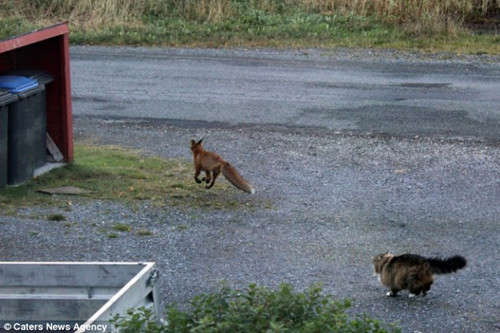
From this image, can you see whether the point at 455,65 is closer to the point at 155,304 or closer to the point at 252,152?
the point at 252,152

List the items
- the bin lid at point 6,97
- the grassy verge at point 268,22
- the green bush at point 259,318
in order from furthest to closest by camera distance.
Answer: the grassy verge at point 268,22, the bin lid at point 6,97, the green bush at point 259,318

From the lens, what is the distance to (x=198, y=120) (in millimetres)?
14766

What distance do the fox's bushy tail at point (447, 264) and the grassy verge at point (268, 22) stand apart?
12290mm

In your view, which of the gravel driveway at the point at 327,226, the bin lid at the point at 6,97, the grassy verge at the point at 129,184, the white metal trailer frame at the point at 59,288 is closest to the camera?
the white metal trailer frame at the point at 59,288

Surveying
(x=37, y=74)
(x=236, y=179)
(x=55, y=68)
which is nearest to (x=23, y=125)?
(x=37, y=74)

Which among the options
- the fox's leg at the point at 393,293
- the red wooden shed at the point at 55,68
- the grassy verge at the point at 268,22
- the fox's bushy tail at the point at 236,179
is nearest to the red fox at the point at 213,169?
the fox's bushy tail at the point at 236,179

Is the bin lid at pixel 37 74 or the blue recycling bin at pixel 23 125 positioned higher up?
the bin lid at pixel 37 74

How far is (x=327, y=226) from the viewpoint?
32.8 ft

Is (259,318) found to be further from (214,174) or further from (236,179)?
(214,174)

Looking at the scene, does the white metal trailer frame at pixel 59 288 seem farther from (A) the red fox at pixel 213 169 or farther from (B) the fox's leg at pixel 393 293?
(A) the red fox at pixel 213 169

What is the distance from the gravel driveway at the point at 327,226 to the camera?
8.23 metres

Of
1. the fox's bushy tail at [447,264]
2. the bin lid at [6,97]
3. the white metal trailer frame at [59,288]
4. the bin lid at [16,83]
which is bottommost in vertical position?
the fox's bushy tail at [447,264]

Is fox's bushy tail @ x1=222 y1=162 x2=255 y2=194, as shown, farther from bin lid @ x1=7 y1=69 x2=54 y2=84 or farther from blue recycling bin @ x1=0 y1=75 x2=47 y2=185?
bin lid @ x1=7 y1=69 x2=54 y2=84

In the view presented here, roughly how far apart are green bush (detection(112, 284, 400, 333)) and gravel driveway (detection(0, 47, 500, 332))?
247 centimetres
